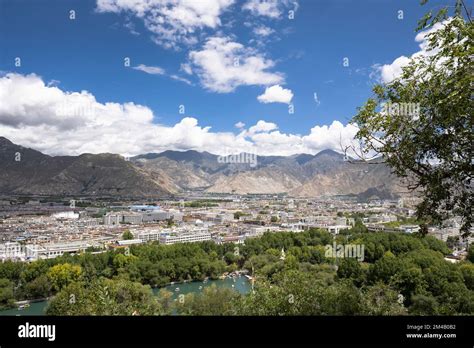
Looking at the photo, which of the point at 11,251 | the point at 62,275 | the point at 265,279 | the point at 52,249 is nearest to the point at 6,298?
the point at 62,275

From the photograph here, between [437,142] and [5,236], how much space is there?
23541 millimetres

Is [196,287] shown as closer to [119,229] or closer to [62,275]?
[62,275]

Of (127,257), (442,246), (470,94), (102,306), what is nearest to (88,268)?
(127,257)

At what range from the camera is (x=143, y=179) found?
58.9 m

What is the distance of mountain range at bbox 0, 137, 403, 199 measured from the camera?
→ 50.6 m

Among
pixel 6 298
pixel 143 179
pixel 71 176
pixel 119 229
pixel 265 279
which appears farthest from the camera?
pixel 143 179

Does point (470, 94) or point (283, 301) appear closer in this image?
point (470, 94)

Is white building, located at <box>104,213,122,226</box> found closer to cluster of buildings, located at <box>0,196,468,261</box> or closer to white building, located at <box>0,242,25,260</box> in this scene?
cluster of buildings, located at <box>0,196,468,261</box>

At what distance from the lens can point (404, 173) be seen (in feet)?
9.27
